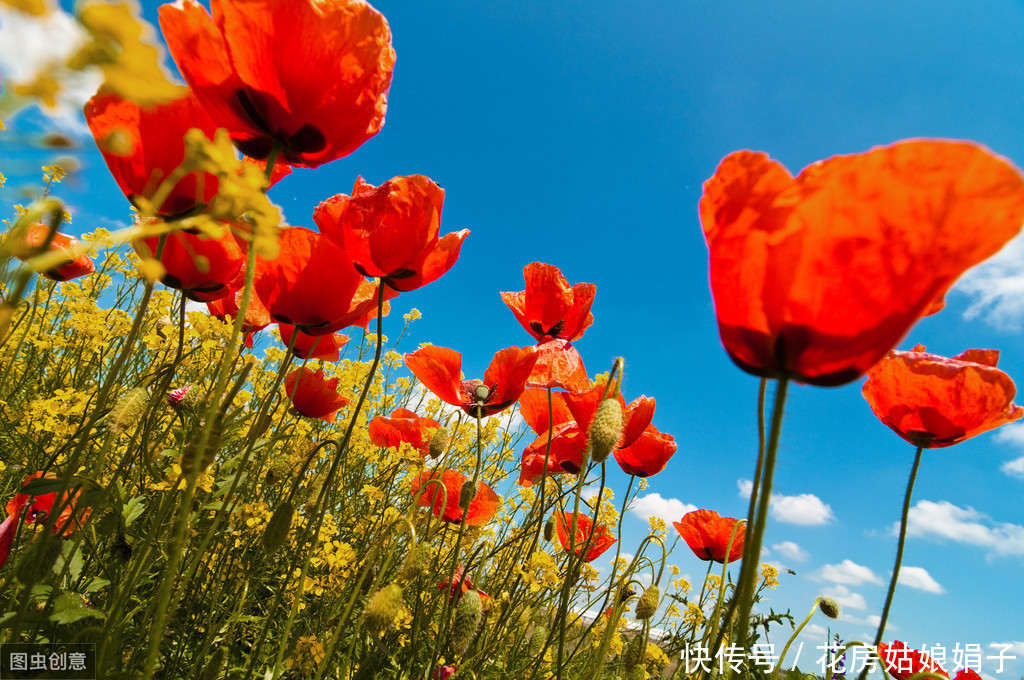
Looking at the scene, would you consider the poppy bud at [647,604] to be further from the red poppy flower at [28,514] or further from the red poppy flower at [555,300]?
the red poppy flower at [28,514]

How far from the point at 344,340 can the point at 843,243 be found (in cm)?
197

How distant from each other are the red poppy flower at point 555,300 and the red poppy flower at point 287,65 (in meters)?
1.83

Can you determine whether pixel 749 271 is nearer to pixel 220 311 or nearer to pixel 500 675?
pixel 220 311

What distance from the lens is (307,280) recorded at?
1.55m

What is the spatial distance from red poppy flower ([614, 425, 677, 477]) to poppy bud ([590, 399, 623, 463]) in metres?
1.06

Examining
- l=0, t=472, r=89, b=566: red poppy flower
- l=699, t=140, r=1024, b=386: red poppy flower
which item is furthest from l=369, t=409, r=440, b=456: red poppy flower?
l=699, t=140, r=1024, b=386: red poppy flower

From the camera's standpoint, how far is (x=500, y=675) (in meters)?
2.58

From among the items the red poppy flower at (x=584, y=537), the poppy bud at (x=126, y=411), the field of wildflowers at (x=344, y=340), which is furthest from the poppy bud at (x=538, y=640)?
the poppy bud at (x=126, y=411)

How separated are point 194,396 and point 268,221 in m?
1.42

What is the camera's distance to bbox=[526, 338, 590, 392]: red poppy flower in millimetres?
1923

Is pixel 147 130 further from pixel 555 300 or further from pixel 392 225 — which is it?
pixel 555 300

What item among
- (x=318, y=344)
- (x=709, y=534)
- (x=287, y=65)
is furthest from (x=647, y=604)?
(x=287, y=65)

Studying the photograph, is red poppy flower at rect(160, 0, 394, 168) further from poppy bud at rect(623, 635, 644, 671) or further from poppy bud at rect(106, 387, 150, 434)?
poppy bud at rect(623, 635, 644, 671)

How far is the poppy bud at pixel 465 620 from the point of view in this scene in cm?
156
